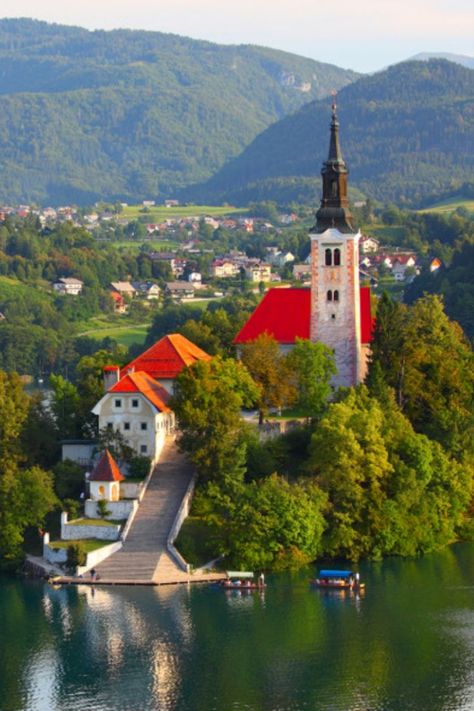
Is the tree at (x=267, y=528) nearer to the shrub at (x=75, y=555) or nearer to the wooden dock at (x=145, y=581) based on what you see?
the wooden dock at (x=145, y=581)

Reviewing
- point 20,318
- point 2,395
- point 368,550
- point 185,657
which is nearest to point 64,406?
point 2,395

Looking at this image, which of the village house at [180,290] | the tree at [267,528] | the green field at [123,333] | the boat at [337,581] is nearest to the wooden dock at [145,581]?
the tree at [267,528]

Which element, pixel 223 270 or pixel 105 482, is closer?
pixel 105 482

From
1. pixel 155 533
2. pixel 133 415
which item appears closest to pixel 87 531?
pixel 155 533

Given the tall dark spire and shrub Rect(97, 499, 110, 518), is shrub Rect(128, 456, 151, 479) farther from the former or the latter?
the tall dark spire

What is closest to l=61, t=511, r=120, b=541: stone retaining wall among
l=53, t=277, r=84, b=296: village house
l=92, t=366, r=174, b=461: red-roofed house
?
l=92, t=366, r=174, b=461: red-roofed house

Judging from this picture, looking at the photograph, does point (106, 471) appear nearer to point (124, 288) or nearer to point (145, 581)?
point (145, 581)
